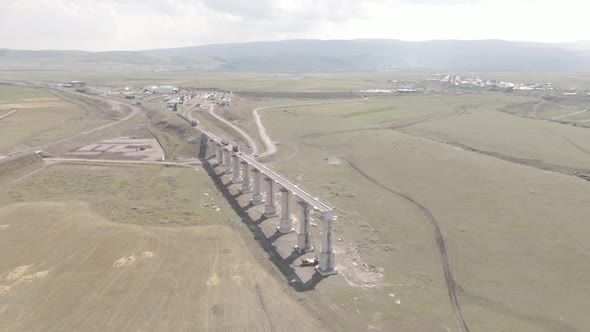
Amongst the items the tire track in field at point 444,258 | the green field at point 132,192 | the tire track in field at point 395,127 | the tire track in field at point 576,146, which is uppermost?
the tire track in field at point 395,127

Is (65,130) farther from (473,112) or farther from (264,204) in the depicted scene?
(473,112)

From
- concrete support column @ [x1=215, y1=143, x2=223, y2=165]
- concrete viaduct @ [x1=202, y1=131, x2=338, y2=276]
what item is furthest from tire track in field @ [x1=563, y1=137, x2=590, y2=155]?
concrete support column @ [x1=215, y1=143, x2=223, y2=165]

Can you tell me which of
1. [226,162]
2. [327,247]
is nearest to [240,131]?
[226,162]

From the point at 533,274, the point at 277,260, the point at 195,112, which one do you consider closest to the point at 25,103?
the point at 195,112

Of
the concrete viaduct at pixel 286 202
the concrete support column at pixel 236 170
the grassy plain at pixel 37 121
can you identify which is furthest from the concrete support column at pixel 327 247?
the grassy plain at pixel 37 121

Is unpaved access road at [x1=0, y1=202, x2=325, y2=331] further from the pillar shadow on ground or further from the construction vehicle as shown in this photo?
the construction vehicle

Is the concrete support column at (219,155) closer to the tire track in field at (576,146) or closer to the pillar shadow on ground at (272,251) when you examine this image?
the pillar shadow on ground at (272,251)
